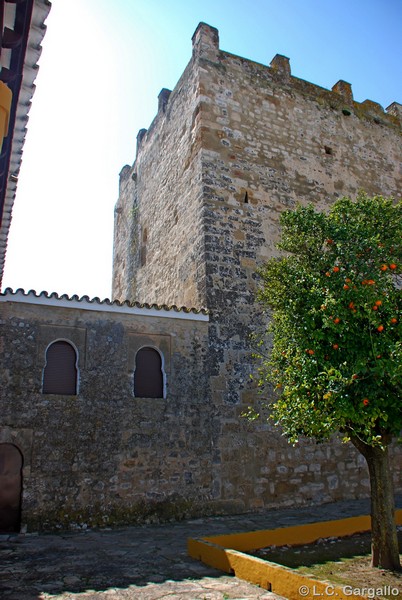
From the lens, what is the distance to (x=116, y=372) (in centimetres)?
923

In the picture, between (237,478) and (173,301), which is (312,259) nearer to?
(237,478)

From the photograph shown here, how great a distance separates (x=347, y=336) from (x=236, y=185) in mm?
6666

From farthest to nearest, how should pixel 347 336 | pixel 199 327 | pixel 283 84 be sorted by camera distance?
pixel 283 84, pixel 199 327, pixel 347 336

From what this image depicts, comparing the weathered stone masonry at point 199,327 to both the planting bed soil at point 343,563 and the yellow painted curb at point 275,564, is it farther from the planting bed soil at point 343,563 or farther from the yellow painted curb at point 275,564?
the planting bed soil at point 343,563

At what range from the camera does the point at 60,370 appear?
889 centimetres

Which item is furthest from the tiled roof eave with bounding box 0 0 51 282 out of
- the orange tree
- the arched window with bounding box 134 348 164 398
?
the arched window with bounding box 134 348 164 398

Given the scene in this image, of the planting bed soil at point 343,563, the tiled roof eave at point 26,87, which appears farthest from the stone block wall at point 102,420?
the tiled roof eave at point 26,87

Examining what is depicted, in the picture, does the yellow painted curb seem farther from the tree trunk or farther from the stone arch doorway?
the stone arch doorway

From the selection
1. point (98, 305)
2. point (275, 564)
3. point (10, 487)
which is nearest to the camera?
point (275, 564)

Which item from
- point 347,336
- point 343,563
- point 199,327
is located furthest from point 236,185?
point 343,563

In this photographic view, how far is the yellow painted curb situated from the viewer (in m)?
4.52

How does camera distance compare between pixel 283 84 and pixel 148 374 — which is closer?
pixel 148 374

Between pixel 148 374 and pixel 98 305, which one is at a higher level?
pixel 98 305

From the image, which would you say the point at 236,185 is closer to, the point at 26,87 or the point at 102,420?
the point at 102,420
